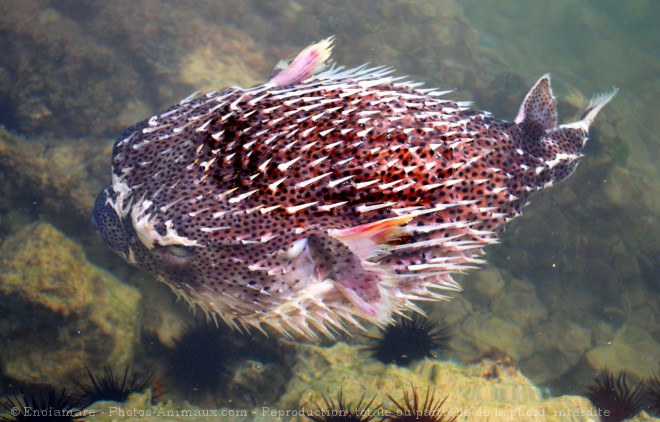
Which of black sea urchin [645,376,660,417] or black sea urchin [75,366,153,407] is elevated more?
black sea urchin [75,366,153,407]

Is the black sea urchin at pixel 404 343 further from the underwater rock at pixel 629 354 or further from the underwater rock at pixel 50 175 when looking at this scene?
the underwater rock at pixel 50 175

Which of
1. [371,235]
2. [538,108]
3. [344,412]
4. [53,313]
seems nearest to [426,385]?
[344,412]

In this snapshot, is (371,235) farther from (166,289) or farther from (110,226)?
(166,289)

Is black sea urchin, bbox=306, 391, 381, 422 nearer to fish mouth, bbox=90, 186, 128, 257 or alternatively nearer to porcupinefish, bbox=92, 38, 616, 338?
porcupinefish, bbox=92, 38, 616, 338

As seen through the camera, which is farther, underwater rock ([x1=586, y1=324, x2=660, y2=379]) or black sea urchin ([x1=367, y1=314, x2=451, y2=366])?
underwater rock ([x1=586, y1=324, x2=660, y2=379])

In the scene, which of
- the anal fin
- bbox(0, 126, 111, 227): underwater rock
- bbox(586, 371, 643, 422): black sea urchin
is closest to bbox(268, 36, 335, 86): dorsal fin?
the anal fin

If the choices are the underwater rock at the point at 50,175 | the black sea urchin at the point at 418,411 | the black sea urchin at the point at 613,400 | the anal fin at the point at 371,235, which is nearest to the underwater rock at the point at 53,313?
the underwater rock at the point at 50,175
